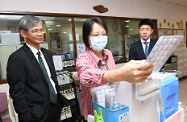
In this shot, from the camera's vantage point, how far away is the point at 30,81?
130cm

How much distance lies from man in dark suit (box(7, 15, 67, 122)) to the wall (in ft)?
4.98

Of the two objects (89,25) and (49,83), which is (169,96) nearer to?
(89,25)

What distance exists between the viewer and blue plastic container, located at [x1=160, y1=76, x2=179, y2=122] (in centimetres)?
94

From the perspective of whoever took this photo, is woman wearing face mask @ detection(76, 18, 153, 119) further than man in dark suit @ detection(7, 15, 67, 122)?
No

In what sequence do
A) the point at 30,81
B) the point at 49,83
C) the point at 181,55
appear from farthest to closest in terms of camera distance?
the point at 181,55 < the point at 49,83 < the point at 30,81

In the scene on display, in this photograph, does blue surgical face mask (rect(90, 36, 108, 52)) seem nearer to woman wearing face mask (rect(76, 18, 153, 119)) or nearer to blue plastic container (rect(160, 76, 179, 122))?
woman wearing face mask (rect(76, 18, 153, 119))

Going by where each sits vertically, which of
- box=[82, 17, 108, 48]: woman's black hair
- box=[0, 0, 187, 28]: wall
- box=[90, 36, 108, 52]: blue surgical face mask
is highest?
box=[0, 0, 187, 28]: wall

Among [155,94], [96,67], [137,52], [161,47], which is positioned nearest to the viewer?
[161,47]

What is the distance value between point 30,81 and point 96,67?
0.61m

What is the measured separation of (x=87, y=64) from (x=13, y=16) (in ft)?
7.50

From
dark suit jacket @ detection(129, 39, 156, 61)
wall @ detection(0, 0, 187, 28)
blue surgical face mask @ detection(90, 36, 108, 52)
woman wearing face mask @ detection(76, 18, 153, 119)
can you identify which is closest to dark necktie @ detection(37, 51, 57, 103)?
woman wearing face mask @ detection(76, 18, 153, 119)

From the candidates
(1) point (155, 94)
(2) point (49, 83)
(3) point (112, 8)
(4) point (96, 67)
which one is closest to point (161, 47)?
(1) point (155, 94)

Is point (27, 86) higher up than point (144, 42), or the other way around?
point (144, 42)

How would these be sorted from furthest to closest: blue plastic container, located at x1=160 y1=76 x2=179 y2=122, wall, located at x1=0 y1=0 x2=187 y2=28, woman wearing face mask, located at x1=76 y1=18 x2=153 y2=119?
wall, located at x1=0 y1=0 x2=187 y2=28
blue plastic container, located at x1=160 y1=76 x2=179 y2=122
woman wearing face mask, located at x1=76 y1=18 x2=153 y2=119
